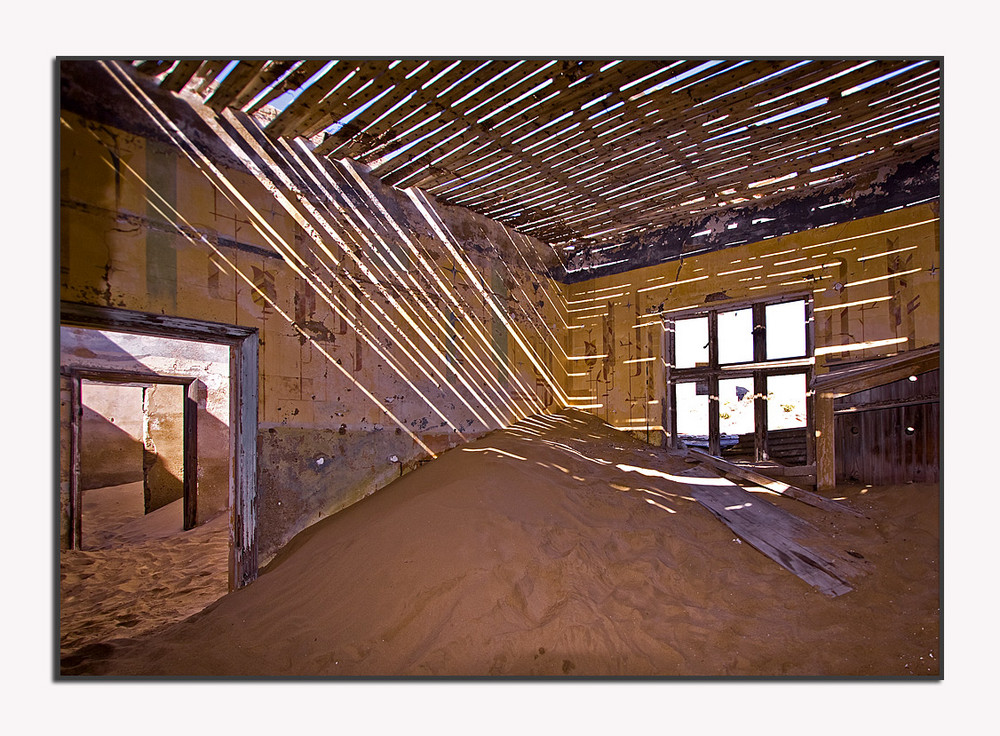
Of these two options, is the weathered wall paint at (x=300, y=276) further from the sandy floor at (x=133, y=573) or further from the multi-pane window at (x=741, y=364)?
the multi-pane window at (x=741, y=364)

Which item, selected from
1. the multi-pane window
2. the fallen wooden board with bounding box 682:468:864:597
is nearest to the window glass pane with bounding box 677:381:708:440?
the multi-pane window

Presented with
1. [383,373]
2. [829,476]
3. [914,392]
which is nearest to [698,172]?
[914,392]

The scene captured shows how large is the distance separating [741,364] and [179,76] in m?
5.17

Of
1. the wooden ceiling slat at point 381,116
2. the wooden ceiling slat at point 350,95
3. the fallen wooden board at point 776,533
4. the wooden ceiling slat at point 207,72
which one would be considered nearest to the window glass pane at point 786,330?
the fallen wooden board at point 776,533

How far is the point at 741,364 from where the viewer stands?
218 inches

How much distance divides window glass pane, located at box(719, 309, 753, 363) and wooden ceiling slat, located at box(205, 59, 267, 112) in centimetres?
463

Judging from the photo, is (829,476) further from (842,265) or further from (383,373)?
(383,373)

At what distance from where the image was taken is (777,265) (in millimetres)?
5297

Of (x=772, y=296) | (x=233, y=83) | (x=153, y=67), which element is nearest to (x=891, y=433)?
(x=772, y=296)

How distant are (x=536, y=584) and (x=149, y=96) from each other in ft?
12.2

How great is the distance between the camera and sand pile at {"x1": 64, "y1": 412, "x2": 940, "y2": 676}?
265 cm

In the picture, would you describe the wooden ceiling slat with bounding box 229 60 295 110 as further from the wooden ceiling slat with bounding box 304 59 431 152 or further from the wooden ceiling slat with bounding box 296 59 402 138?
the wooden ceiling slat with bounding box 304 59 431 152

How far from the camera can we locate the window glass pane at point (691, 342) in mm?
5805

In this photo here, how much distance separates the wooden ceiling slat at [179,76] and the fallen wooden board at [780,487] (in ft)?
16.3
